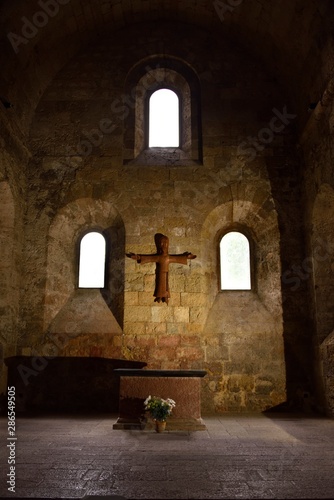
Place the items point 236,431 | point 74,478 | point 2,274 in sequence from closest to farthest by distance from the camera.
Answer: point 74,478
point 236,431
point 2,274

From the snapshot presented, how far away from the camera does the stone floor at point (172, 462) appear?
3.43 metres

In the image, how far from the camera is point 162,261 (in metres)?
8.30

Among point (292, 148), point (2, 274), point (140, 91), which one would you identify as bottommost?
point (2, 274)

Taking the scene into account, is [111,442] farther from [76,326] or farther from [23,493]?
[76,326]

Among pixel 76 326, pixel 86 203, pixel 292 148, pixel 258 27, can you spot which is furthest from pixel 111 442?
pixel 258 27

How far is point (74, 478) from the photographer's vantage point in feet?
12.2

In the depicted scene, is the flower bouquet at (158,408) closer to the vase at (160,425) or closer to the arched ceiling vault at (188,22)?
the vase at (160,425)

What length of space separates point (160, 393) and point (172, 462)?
6.63ft

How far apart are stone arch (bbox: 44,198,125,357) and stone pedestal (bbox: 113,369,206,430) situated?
1.83m

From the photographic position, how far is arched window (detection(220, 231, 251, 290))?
8.90 metres

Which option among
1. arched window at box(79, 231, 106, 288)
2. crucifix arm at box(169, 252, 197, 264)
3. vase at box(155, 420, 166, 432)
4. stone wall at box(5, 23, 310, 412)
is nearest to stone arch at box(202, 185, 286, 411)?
stone wall at box(5, 23, 310, 412)

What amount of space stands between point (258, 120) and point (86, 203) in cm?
366

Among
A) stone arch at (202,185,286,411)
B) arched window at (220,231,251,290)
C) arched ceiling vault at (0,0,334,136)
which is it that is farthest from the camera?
arched window at (220,231,251,290)

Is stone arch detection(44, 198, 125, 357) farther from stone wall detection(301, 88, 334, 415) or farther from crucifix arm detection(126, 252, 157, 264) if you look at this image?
A: stone wall detection(301, 88, 334, 415)
